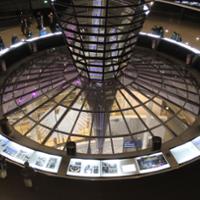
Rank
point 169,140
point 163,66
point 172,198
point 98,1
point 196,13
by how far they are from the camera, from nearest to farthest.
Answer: point 172,198 → point 98,1 → point 169,140 → point 163,66 → point 196,13

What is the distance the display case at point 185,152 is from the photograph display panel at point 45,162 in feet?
13.5

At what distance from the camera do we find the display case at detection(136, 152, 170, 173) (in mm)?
10572

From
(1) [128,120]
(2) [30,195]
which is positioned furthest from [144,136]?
(2) [30,195]

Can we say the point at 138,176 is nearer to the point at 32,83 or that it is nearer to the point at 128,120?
the point at 128,120

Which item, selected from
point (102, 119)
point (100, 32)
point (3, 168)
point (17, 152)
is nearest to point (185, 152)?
point (102, 119)

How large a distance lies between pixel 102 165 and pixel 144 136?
287 centimetres

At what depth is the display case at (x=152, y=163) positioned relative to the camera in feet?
34.7

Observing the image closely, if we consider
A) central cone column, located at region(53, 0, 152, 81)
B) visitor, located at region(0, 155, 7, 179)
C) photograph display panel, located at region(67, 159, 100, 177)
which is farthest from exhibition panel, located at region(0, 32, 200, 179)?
central cone column, located at region(53, 0, 152, 81)

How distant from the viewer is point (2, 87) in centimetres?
1572

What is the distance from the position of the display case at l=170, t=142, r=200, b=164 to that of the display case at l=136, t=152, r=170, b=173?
1.59 ft

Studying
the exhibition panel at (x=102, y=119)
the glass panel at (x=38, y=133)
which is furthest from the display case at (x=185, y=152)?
the glass panel at (x=38, y=133)

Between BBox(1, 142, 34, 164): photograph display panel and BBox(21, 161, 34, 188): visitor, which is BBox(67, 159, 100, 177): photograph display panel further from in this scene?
BBox(1, 142, 34, 164): photograph display panel

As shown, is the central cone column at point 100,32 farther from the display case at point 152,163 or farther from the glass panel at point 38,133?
the display case at point 152,163

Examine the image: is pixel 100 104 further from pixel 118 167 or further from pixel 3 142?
pixel 3 142
